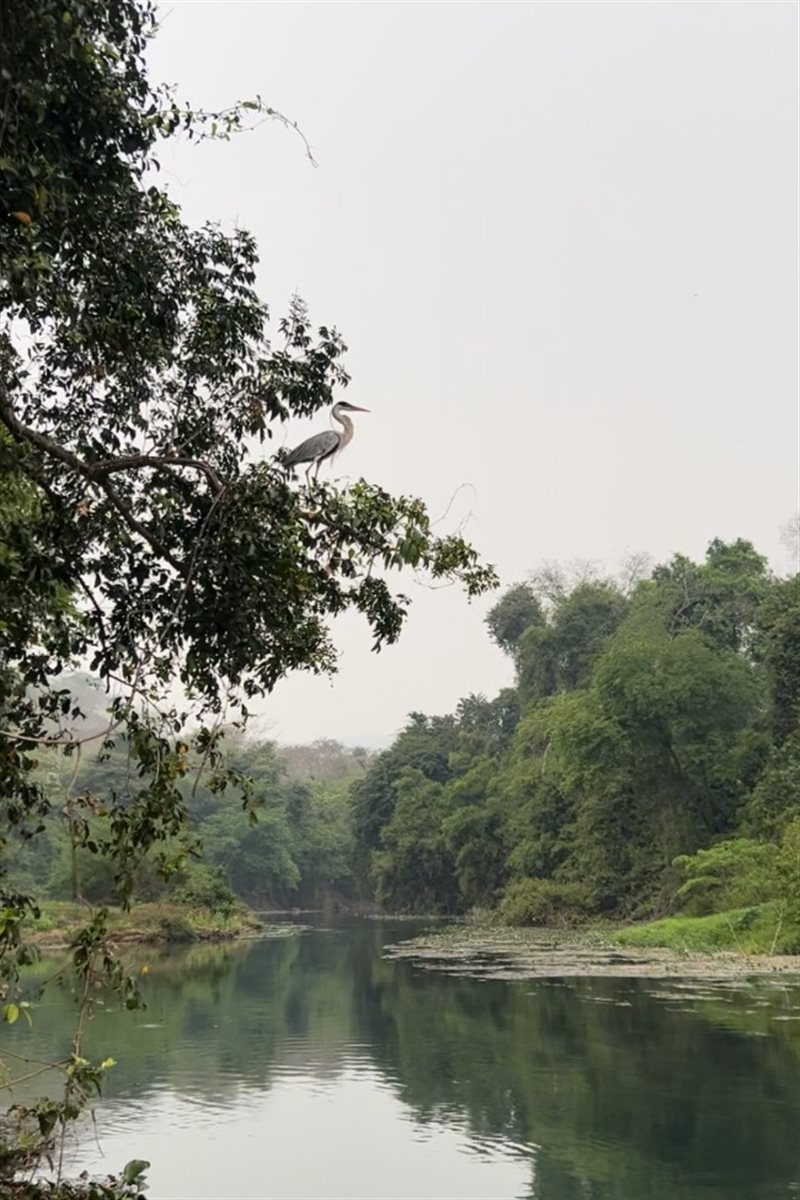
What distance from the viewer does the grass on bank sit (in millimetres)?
17984

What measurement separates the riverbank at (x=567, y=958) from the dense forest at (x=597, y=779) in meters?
Answer: 1.31

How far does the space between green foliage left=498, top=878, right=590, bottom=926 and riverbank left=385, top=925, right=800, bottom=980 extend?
183cm

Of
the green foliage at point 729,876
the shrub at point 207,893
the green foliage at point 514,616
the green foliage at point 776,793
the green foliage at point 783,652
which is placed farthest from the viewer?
the green foliage at point 514,616

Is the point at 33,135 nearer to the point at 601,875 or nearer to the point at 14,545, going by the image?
the point at 14,545

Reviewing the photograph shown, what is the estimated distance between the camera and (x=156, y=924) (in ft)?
85.7

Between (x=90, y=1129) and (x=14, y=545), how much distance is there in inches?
274

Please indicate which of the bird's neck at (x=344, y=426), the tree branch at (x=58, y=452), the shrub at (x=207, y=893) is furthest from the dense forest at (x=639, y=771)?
the tree branch at (x=58, y=452)

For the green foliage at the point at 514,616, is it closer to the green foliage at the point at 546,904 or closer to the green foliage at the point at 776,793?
the green foliage at the point at 546,904

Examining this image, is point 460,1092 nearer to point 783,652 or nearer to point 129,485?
point 129,485

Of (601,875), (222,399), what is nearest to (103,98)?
(222,399)

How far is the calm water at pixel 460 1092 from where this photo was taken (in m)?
7.93

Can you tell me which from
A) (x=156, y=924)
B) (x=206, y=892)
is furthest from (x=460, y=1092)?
(x=206, y=892)

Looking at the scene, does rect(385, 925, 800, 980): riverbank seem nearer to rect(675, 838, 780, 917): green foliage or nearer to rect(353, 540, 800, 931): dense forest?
rect(353, 540, 800, 931): dense forest

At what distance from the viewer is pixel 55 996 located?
17.7 m
